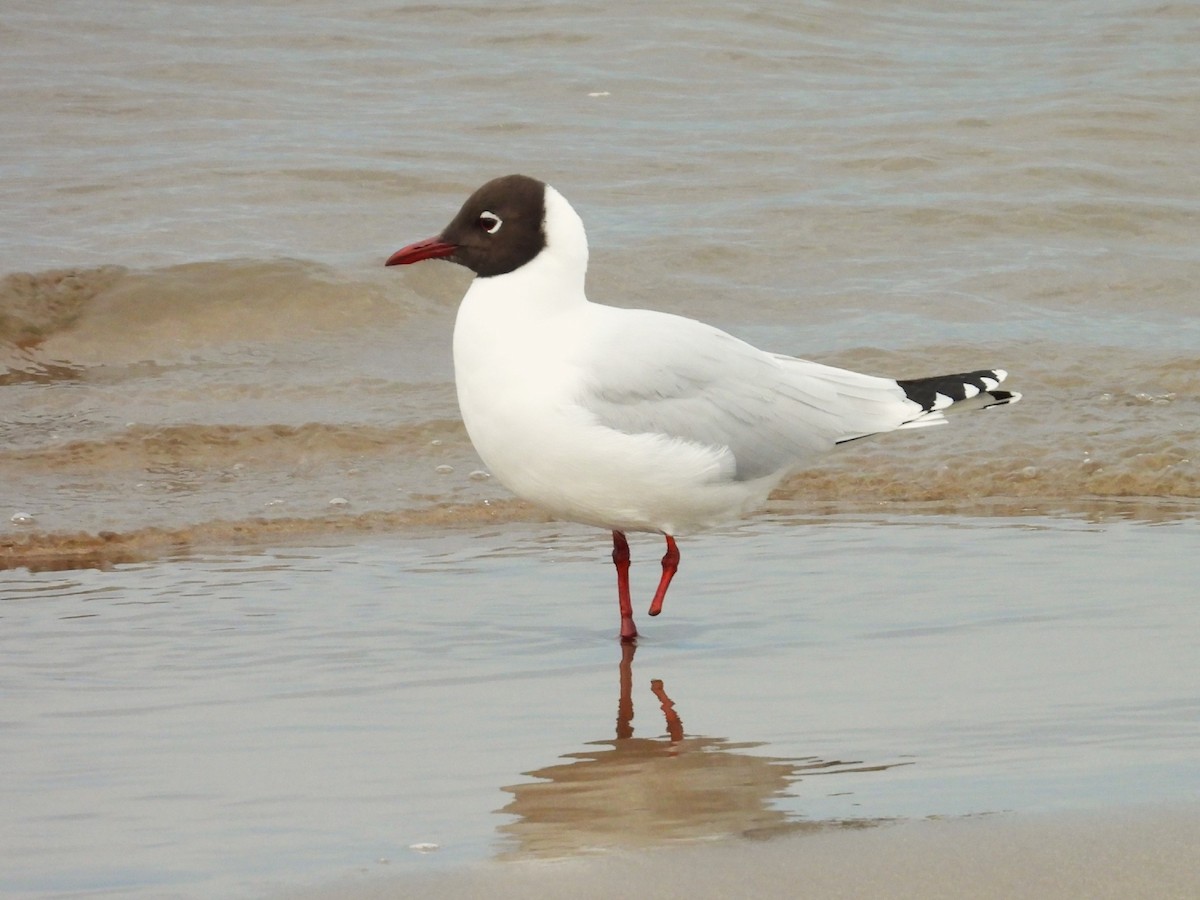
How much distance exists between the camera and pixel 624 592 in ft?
16.9

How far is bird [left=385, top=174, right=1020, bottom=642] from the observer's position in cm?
474

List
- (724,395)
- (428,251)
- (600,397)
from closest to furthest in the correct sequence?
(600,397)
(428,251)
(724,395)

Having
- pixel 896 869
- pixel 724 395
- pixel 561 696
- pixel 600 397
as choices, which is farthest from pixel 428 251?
pixel 896 869

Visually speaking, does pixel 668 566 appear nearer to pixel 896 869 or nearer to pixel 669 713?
pixel 669 713

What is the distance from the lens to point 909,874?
2990mm

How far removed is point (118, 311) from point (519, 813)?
22.8 ft

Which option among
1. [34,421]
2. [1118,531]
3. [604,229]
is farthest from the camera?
[604,229]

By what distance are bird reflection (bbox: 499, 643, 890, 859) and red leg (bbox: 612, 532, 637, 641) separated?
828 mm

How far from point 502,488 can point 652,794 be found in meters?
3.61

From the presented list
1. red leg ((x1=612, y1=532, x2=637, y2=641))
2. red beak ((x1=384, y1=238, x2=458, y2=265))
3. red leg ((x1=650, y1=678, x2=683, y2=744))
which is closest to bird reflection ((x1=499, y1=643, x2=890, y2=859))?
red leg ((x1=650, y1=678, x2=683, y2=744))

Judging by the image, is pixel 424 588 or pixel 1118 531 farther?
pixel 1118 531

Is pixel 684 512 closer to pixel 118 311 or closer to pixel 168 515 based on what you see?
pixel 168 515

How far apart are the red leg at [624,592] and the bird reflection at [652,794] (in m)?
0.83

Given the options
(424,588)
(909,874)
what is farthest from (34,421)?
(909,874)
